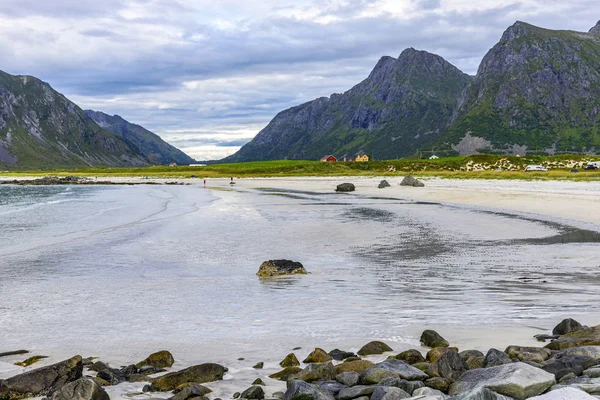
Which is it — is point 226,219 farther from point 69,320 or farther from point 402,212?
point 69,320

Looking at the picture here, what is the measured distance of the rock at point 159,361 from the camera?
992 centimetres

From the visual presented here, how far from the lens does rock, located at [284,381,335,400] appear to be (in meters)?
7.61

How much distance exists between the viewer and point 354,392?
7.88 metres

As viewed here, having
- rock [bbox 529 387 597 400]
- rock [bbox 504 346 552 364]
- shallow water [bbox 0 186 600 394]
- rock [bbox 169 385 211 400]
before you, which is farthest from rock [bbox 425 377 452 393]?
rock [bbox 169 385 211 400]

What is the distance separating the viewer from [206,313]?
14281mm

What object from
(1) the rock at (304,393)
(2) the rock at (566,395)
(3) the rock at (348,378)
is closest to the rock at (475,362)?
(3) the rock at (348,378)

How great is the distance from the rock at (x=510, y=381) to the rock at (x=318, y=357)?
2.64 m

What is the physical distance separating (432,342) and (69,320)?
9.03 meters

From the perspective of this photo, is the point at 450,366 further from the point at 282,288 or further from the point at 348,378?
the point at 282,288

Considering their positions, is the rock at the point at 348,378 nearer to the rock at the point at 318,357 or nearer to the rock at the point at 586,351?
the rock at the point at 318,357

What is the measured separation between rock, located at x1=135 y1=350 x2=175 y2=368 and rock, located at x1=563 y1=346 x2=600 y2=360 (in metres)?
6.97

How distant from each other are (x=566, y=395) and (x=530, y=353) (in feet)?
8.90

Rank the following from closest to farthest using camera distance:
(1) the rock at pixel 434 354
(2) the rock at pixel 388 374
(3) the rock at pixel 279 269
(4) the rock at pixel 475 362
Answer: (2) the rock at pixel 388 374 → (4) the rock at pixel 475 362 → (1) the rock at pixel 434 354 → (3) the rock at pixel 279 269

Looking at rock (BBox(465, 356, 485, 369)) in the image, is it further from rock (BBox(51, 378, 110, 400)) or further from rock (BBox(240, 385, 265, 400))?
rock (BBox(51, 378, 110, 400))
